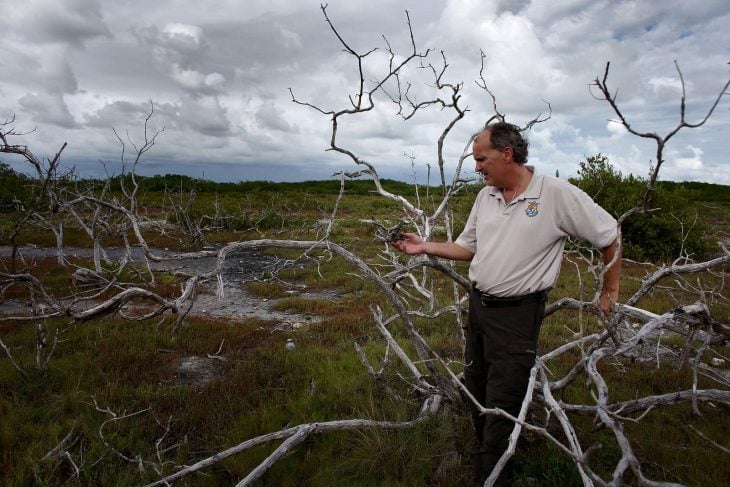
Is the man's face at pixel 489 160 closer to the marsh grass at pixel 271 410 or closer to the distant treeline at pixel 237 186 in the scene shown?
the marsh grass at pixel 271 410

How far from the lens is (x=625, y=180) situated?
1368cm

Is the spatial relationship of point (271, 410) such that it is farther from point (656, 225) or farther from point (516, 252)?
point (656, 225)

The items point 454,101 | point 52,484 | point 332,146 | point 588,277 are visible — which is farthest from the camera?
point 588,277

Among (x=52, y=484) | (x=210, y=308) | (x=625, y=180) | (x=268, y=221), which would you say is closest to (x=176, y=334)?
(x=210, y=308)

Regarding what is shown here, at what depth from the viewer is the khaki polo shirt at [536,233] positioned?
8.82 ft

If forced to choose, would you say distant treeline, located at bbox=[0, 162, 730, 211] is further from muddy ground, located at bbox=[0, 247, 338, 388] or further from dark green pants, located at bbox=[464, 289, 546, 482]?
dark green pants, located at bbox=[464, 289, 546, 482]

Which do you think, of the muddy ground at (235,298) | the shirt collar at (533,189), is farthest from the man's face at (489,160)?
the muddy ground at (235,298)

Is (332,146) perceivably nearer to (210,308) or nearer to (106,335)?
(106,335)

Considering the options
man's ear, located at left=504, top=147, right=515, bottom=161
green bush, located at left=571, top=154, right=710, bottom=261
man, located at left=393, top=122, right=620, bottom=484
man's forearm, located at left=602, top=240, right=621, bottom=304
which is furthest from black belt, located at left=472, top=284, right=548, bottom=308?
green bush, located at left=571, top=154, right=710, bottom=261

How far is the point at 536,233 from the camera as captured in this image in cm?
274

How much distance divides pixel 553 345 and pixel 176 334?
510cm

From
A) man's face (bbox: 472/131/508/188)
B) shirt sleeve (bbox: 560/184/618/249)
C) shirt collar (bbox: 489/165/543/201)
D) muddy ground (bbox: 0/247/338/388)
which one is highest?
man's face (bbox: 472/131/508/188)

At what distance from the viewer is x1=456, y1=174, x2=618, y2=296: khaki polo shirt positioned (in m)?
2.69

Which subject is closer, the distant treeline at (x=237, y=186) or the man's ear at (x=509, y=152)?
the man's ear at (x=509, y=152)
